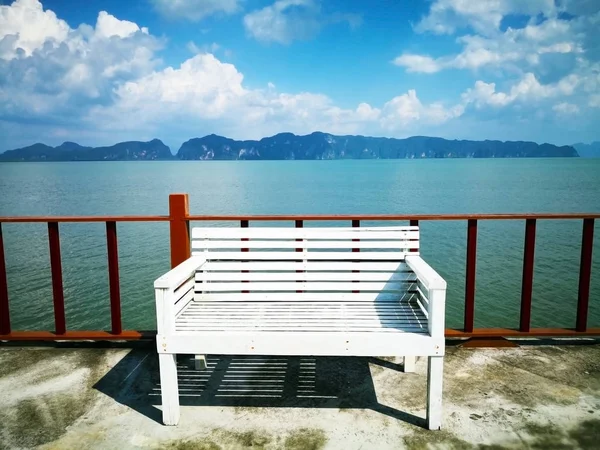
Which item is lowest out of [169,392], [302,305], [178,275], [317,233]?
[169,392]

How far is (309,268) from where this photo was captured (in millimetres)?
3926

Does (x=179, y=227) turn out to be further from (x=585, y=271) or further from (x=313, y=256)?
(x=585, y=271)

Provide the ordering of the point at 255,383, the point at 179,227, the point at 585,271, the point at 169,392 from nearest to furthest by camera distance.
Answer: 1. the point at 169,392
2. the point at 255,383
3. the point at 179,227
4. the point at 585,271

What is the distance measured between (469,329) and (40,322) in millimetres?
10306

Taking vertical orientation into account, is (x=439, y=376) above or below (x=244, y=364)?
above

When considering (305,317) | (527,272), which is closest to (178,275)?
(305,317)

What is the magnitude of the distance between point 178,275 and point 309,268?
3.53ft

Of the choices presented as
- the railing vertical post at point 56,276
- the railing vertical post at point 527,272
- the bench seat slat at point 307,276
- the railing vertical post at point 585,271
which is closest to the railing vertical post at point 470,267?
the railing vertical post at point 527,272

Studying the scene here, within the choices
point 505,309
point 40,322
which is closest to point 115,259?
point 40,322

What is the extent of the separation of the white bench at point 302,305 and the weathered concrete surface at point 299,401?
231 mm

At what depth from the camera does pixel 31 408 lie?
3373 millimetres

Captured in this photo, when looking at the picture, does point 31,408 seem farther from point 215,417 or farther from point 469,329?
point 469,329

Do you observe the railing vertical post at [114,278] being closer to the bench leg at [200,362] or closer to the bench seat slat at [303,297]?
the bench leg at [200,362]

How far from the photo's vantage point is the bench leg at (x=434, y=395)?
303cm
